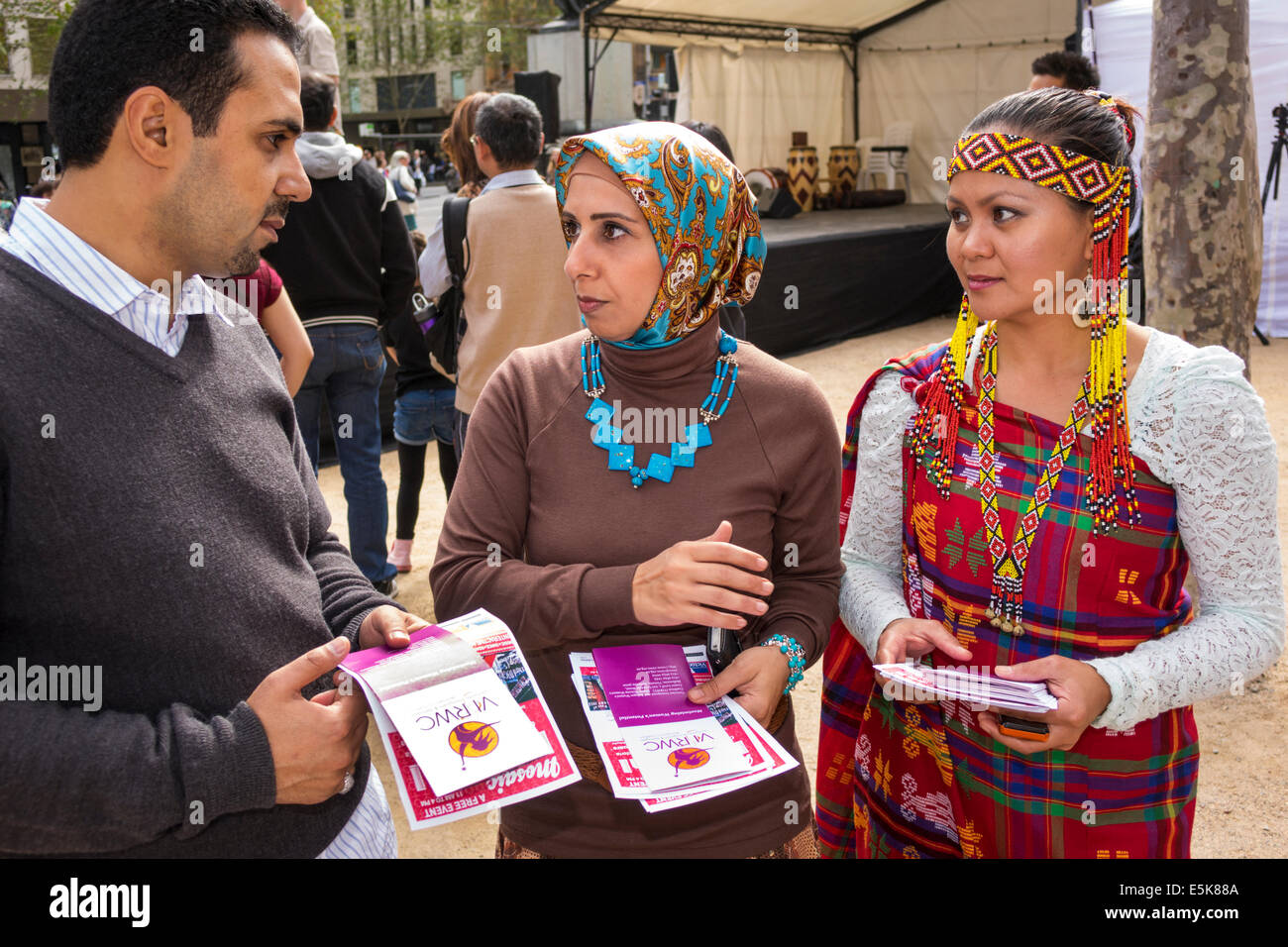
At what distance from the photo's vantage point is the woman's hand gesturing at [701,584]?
4.69ft

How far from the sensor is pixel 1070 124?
1645mm

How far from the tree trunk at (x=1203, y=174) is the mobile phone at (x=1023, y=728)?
262 cm

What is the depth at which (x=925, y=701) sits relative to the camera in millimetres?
1810

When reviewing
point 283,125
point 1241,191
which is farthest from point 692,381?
point 1241,191

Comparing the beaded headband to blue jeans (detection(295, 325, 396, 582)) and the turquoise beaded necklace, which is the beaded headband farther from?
blue jeans (detection(295, 325, 396, 582))

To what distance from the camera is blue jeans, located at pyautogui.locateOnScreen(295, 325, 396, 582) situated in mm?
4113

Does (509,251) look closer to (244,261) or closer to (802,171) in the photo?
(244,261)

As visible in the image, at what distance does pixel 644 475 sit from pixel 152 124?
32.6 inches

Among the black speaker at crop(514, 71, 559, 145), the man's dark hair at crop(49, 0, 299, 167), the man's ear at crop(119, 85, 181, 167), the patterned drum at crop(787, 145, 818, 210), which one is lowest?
the man's ear at crop(119, 85, 181, 167)

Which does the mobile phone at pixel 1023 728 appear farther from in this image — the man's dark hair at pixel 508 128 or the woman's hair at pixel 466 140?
the woman's hair at pixel 466 140

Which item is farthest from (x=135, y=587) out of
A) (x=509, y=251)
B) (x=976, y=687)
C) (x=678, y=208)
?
(x=509, y=251)

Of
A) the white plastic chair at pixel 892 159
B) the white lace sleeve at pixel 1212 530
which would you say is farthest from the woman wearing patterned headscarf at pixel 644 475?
the white plastic chair at pixel 892 159

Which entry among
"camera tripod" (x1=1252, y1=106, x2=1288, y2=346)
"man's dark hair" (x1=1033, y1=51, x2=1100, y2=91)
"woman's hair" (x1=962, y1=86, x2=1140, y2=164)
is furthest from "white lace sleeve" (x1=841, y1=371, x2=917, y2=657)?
"camera tripod" (x1=1252, y1=106, x2=1288, y2=346)

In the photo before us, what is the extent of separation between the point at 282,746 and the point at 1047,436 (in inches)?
49.5
